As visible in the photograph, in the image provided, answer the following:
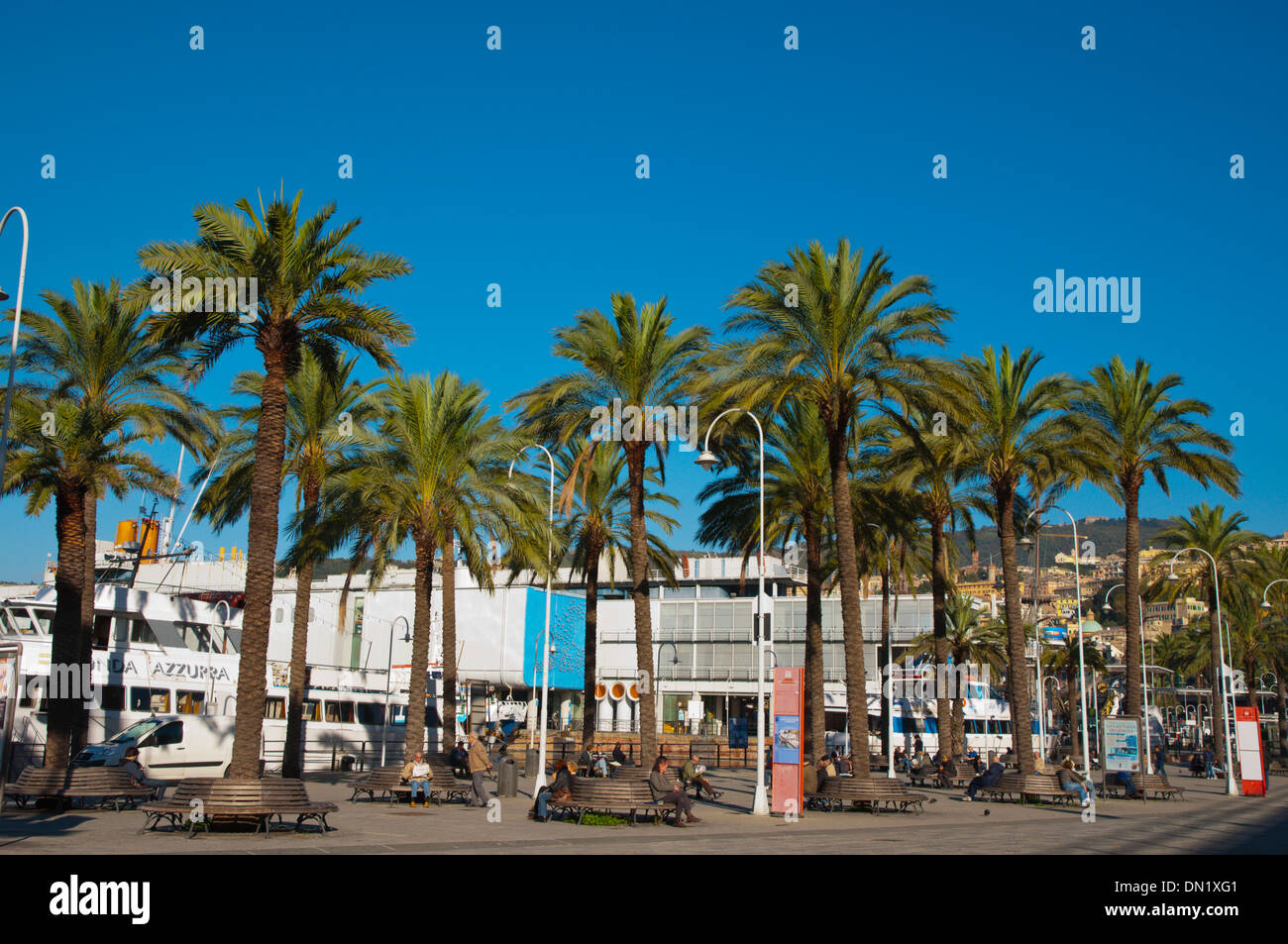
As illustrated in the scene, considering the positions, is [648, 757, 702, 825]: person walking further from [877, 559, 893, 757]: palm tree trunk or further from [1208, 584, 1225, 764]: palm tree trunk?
[1208, 584, 1225, 764]: palm tree trunk

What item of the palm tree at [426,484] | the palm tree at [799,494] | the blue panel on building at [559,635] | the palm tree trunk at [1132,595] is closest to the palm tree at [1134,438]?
the palm tree trunk at [1132,595]

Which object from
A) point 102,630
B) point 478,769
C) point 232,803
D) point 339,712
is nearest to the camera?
point 232,803

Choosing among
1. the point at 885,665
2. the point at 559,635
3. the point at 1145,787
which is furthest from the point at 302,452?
the point at 559,635

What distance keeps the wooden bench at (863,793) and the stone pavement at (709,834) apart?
14.4 inches

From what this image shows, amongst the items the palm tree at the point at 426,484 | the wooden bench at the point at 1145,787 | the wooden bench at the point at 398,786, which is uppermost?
the palm tree at the point at 426,484

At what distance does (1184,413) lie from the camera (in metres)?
35.1

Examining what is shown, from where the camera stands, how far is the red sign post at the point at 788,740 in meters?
22.2

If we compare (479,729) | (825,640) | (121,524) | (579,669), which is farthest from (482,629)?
(121,524)

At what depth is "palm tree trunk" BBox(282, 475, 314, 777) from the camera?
90.3 ft

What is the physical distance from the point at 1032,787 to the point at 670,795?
12.2 meters

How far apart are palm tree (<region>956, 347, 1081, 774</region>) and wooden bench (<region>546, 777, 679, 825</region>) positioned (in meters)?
14.4

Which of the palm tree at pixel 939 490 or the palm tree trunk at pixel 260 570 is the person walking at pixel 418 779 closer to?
the palm tree trunk at pixel 260 570

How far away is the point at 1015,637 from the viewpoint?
31.9 m

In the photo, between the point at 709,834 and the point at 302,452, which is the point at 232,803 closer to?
the point at 709,834
